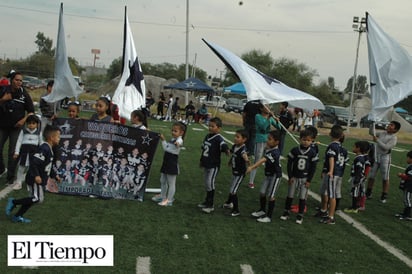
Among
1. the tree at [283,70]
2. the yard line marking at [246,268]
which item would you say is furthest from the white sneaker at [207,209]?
the tree at [283,70]

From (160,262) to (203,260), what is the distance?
1.63ft

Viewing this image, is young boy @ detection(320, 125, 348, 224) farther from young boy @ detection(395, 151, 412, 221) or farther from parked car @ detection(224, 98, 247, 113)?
parked car @ detection(224, 98, 247, 113)

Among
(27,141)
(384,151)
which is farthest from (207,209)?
(384,151)

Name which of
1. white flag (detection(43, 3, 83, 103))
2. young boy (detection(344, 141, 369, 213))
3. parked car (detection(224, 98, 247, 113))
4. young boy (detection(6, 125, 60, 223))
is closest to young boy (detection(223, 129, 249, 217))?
young boy (detection(344, 141, 369, 213))

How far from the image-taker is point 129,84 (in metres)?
8.48

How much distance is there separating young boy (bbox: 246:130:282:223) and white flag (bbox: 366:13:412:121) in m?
1.67

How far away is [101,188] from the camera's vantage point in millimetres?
7703

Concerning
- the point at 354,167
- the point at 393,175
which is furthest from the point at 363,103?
the point at 354,167

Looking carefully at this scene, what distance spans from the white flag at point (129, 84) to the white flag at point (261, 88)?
5.20 ft

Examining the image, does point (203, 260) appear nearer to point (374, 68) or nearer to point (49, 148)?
point (49, 148)

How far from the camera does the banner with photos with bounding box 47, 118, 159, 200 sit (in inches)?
302

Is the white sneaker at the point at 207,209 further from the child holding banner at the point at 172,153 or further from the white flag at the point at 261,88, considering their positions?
the white flag at the point at 261,88

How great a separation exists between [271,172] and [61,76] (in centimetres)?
394

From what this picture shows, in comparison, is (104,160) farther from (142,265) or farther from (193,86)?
(193,86)
